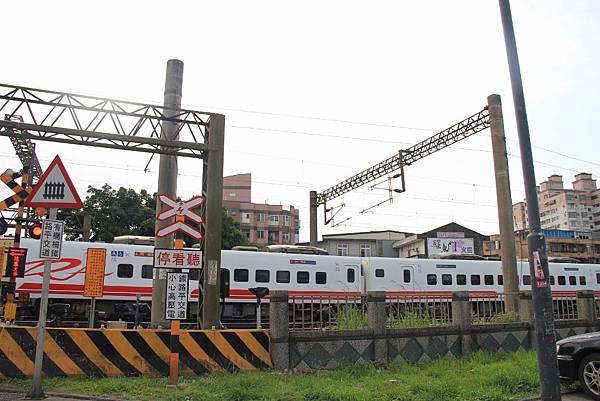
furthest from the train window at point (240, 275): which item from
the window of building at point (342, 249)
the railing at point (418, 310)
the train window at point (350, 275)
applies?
the window of building at point (342, 249)

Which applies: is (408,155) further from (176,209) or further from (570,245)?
(570,245)

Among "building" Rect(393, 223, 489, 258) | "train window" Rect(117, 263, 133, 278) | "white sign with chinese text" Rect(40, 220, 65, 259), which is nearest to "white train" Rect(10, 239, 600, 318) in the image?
"train window" Rect(117, 263, 133, 278)

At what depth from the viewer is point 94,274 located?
11.6 metres

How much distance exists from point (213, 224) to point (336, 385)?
602cm

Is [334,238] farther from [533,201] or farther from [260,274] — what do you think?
[533,201]

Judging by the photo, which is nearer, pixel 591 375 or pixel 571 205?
pixel 591 375

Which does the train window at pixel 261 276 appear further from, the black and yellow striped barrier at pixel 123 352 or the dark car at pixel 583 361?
the dark car at pixel 583 361

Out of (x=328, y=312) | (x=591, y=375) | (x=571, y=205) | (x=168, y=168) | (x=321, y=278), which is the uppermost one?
(x=571, y=205)

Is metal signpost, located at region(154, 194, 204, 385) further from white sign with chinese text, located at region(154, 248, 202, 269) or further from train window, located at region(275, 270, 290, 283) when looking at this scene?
train window, located at region(275, 270, 290, 283)

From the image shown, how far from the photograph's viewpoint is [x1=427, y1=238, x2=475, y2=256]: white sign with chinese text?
5066cm

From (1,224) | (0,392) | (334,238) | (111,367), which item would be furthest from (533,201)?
(334,238)

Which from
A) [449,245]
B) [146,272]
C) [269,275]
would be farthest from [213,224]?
[449,245]

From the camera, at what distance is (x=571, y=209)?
97.7 metres

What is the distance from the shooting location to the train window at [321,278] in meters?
21.1
